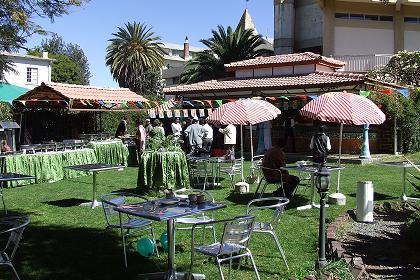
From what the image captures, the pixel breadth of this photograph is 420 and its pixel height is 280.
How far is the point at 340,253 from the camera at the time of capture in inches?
235

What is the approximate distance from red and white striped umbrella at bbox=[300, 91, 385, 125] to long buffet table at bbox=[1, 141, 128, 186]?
7215 mm

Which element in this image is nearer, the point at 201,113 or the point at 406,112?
the point at 406,112

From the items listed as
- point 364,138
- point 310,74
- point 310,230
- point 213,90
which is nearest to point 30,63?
point 213,90

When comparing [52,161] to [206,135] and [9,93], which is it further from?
[9,93]

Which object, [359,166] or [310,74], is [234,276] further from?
[310,74]

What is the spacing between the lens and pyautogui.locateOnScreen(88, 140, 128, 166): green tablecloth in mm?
16000

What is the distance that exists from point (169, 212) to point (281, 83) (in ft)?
58.2

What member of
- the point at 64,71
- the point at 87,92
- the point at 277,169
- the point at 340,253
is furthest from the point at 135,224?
the point at 64,71

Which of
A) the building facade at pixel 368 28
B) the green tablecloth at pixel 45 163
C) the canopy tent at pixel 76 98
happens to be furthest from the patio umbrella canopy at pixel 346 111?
the building facade at pixel 368 28

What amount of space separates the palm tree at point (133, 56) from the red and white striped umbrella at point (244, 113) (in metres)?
45.7

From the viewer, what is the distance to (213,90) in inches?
983

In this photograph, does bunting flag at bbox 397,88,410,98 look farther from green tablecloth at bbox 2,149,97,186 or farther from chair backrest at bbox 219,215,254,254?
chair backrest at bbox 219,215,254,254

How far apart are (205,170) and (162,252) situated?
5693mm

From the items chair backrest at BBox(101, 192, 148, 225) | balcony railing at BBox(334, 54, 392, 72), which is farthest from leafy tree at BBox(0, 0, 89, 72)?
balcony railing at BBox(334, 54, 392, 72)
